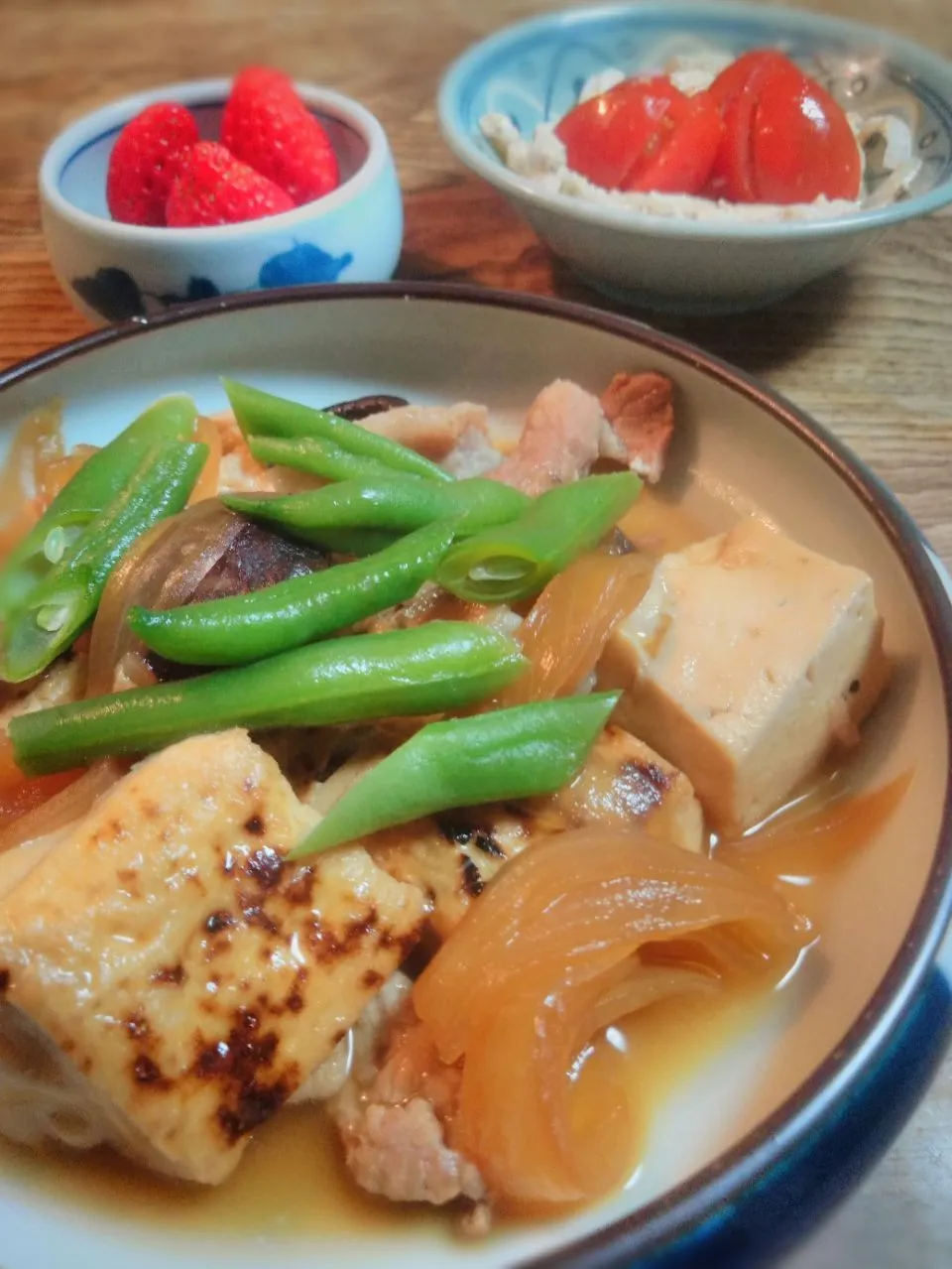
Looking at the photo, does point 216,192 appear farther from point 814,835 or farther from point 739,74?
point 814,835

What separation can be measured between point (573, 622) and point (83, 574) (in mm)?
810

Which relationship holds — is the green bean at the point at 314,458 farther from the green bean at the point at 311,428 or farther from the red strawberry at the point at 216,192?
the red strawberry at the point at 216,192

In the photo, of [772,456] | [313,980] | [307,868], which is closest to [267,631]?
[307,868]

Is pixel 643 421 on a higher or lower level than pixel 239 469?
higher

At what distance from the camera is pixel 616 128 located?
2682 mm

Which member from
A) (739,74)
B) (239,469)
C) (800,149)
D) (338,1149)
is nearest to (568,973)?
(338,1149)

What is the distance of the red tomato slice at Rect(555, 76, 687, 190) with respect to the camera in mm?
2648

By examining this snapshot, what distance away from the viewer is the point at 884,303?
8.89ft

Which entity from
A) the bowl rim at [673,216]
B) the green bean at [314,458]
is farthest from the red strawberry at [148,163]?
the green bean at [314,458]

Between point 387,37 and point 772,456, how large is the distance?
9.77ft

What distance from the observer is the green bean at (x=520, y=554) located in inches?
65.6

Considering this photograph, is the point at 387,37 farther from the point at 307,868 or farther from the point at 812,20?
the point at 307,868

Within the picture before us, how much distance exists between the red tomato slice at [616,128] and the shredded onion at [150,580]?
5.40ft

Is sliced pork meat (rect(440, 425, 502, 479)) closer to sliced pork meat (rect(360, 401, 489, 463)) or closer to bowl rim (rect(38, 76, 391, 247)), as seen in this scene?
sliced pork meat (rect(360, 401, 489, 463))
